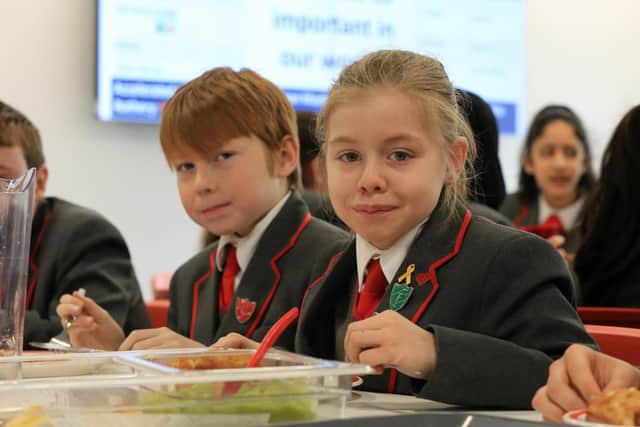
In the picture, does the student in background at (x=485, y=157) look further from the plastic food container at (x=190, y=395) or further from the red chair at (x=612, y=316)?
the plastic food container at (x=190, y=395)

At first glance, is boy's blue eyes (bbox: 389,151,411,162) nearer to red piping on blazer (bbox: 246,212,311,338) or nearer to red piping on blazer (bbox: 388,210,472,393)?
red piping on blazer (bbox: 388,210,472,393)

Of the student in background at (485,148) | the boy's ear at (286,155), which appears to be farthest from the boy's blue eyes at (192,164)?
the student in background at (485,148)

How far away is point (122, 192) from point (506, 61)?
2168 millimetres

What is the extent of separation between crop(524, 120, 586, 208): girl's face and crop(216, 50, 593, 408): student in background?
304 centimetres

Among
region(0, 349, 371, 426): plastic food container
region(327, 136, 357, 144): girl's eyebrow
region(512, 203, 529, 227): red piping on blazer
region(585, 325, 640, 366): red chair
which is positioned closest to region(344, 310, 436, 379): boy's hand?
region(0, 349, 371, 426): plastic food container

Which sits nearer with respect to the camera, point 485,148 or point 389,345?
point 389,345

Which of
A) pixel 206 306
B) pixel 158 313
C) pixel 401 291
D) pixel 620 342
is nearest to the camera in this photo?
pixel 620 342

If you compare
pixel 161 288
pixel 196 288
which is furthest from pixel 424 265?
pixel 161 288

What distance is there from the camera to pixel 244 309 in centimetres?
187

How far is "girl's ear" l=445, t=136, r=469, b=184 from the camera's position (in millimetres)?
1575

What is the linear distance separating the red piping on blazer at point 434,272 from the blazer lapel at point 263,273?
0.49 meters

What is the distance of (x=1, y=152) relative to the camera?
234cm

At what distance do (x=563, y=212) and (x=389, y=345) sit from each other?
355cm

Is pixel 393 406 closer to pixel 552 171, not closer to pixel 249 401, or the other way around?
pixel 249 401
